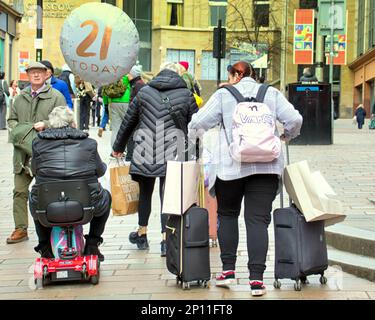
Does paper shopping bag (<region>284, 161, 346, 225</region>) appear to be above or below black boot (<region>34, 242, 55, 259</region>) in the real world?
above

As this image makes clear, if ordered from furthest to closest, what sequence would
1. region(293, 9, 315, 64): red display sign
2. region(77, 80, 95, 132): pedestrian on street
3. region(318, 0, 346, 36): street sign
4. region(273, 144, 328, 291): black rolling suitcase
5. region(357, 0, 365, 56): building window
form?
1. region(357, 0, 365, 56): building window
2. region(293, 9, 315, 64): red display sign
3. region(77, 80, 95, 132): pedestrian on street
4. region(318, 0, 346, 36): street sign
5. region(273, 144, 328, 291): black rolling suitcase

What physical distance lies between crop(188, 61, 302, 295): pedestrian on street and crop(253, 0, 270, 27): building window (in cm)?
4231

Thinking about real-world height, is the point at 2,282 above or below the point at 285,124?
below

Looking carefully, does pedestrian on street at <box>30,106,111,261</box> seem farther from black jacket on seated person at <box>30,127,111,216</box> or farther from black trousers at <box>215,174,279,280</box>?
black trousers at <box>215,174,279,280</box>

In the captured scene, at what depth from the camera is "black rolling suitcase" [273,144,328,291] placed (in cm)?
571

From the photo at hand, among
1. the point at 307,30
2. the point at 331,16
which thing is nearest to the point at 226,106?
the point at 331,16

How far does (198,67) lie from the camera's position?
5394 centimetres

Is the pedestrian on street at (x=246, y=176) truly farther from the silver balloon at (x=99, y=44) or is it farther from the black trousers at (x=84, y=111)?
the black trousers at (x=84, y=111)

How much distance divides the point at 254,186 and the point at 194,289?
3.21 feet

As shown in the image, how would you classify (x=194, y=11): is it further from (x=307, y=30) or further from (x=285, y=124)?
(x=285, y=124)

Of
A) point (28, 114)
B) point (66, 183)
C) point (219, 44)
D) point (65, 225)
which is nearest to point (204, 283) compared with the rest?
point (65, 225)

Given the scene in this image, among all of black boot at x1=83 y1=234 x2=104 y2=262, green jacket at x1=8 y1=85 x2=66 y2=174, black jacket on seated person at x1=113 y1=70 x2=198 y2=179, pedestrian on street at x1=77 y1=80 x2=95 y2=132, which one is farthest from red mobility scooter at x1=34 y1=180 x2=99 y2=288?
pedestrian on street at x1=77 y1=80 x2=95 y2=132

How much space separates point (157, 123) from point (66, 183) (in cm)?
132

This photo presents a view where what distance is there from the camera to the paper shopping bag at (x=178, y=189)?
5.82 meters
